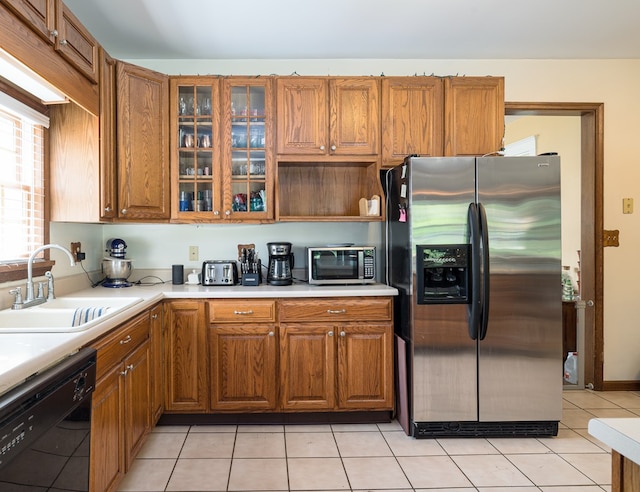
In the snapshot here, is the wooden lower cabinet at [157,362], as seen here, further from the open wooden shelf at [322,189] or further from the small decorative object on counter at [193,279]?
the open wooden shelf at [322,189]

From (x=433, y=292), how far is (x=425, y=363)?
42 cm

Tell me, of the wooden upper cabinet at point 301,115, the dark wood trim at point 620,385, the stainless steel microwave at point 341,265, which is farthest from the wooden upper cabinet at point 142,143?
the dark wood trim at point 620,385

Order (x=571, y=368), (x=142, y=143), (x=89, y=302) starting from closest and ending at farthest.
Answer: (x=89, y=302) < (x=142, y=143) < (x=571, y=368)

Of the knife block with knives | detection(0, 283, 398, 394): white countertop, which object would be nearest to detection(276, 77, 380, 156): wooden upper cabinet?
the knife block with knives

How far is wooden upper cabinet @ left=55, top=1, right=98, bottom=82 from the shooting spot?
198 cm

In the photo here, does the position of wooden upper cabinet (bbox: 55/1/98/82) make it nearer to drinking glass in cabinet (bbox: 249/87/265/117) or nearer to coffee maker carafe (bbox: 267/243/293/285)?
drinking glass in cabinet (bbox: 249/87/265/117)

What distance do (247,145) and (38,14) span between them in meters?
1.41

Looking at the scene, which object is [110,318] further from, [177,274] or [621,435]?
[621,435]

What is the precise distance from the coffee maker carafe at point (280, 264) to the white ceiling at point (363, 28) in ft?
4.66

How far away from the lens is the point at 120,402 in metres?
1.97

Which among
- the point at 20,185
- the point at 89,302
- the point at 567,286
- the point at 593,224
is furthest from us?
the point at 567,286

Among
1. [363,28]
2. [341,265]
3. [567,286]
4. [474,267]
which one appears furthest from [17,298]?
[567,286]

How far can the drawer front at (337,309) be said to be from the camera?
275 centimetres

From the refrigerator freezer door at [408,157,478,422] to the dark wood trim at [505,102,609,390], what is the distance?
1309mm
